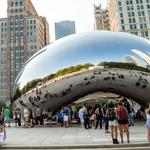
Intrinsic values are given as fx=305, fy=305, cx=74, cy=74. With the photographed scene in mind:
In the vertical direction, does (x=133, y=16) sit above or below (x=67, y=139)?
above

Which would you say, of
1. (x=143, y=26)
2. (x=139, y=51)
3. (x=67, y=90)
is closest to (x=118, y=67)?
(x=139, y=51)

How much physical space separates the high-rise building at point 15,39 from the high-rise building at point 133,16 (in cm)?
3673

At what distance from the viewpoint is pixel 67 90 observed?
1605 centimetres

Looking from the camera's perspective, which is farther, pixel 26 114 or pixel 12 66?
pixel 12 66

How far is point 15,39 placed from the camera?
368ft

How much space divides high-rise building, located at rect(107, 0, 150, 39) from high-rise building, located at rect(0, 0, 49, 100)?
121 ft

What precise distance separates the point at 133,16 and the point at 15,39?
152 ft

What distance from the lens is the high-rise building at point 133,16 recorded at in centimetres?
8650

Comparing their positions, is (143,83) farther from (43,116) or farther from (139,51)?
(43,116)

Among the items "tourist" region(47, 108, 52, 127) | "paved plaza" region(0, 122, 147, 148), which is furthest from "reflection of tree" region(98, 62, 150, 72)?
"paved plaza" region(0, 122, 147, 148)

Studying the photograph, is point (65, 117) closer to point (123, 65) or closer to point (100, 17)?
point (123, 65)

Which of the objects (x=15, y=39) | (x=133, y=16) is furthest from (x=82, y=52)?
(x=15, y=39)

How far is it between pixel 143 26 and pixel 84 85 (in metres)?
75.9

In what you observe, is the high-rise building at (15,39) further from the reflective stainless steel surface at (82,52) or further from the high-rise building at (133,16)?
the reflective stainless steel surface at (82,52)
